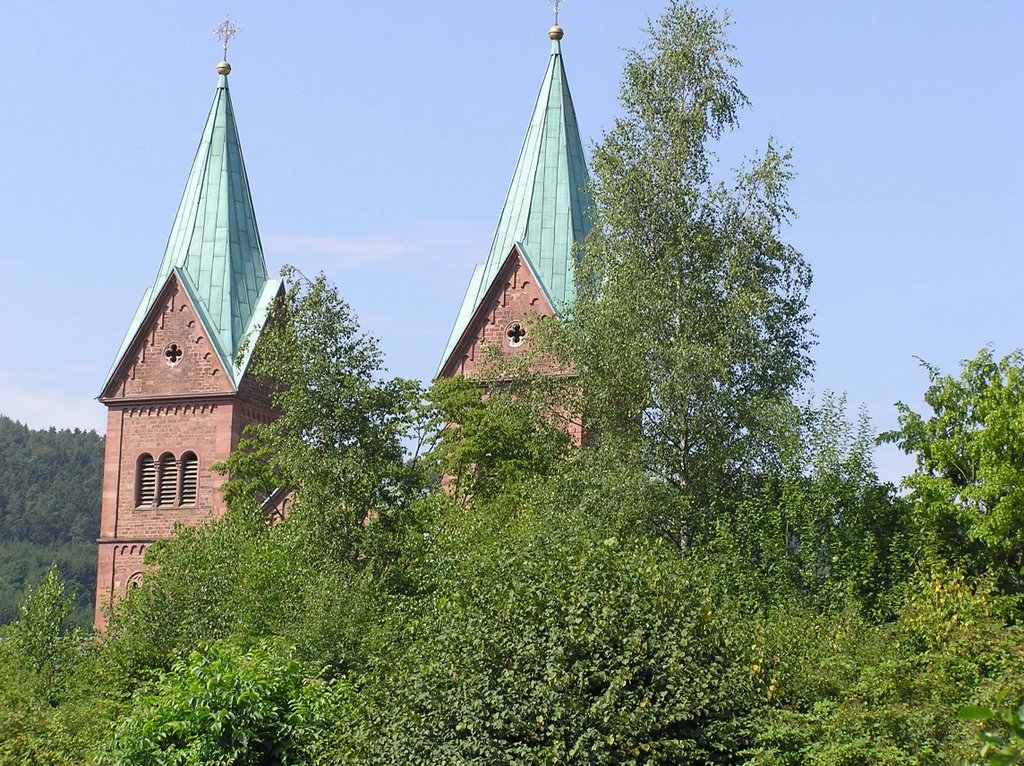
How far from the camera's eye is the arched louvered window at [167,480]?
49.4 m

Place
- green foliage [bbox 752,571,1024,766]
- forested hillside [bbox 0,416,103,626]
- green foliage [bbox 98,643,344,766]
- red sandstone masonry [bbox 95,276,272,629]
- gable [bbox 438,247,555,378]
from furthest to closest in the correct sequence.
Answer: forested hillside [bbox 0,416,103,626] → red sandstone masonry [bbox 95,276,272,629] → gable [bbox 438,247,555,378] → green foliage [bbox 98,643,344,766] → green foliage [bbox 752,571,1024,766]

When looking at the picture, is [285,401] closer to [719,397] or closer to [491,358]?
[491,358]

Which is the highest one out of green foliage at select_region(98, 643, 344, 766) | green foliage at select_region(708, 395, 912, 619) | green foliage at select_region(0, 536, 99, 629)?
green foliage at select_region(0, 536, 99, 629)

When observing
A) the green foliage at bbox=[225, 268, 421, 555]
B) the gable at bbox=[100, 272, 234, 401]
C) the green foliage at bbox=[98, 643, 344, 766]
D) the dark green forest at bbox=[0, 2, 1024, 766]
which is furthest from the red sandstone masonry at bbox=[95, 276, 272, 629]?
the green foliage at bbox=[98, 643, 344, 766]

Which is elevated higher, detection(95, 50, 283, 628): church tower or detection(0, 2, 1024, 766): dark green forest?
detection(95, 50, 283, 628): church tower

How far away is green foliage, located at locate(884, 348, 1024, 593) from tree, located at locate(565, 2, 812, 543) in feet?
8.87

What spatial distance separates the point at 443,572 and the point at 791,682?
6.18 metres

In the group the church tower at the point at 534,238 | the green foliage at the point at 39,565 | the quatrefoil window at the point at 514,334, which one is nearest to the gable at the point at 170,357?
the church tower at the point at 534,238

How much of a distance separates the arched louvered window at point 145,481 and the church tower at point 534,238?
10202 millimetres

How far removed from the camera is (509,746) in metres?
18.0

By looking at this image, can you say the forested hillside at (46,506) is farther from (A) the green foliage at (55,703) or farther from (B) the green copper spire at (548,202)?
(A) the green foliage at (55,703)

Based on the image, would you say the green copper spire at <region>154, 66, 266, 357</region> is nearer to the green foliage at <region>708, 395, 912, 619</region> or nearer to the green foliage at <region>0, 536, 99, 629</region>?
the green foliage at <region>708, 395, 912, 619</region>

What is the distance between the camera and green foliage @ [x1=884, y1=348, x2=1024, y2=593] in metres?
27.7

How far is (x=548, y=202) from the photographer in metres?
46.8
